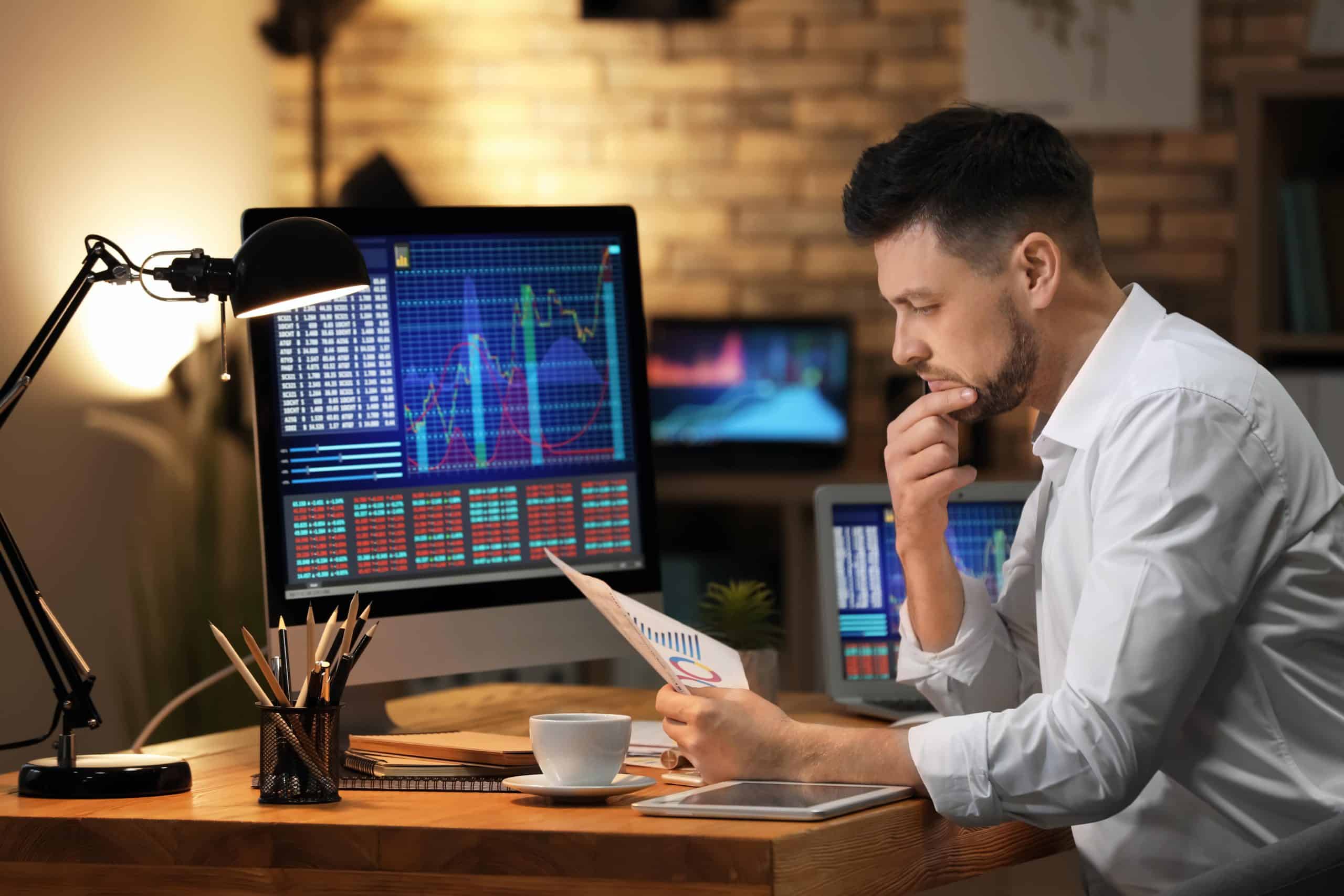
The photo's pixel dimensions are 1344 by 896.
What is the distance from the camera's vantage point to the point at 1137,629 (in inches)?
50.9

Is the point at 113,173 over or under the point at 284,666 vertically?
over

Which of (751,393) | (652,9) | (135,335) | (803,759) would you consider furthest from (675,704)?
(652,9)

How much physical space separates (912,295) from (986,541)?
23.4 inches

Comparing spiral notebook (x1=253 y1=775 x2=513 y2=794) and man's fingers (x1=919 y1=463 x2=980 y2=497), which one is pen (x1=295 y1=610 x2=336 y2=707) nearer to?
spiral notebook (x1=253 y1=775 x2=513 y2=794)

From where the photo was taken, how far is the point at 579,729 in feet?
4.51

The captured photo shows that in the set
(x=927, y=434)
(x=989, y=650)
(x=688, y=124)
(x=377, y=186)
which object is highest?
(x=688, y=124)

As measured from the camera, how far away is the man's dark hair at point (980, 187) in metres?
1.55

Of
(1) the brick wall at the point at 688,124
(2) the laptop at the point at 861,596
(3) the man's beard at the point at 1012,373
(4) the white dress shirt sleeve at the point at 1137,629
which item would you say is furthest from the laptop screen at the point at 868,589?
(1) the brick wall at the point at 688,124

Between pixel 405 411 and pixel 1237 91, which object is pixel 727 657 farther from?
pixel 1237 91

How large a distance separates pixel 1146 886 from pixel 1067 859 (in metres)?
1.33

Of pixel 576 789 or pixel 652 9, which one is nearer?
pixel 576 789

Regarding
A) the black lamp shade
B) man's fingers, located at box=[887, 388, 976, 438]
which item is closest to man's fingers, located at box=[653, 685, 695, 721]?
man's fingers, located at box=[887, 388, 976, 438]

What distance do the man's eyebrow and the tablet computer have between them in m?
0.48

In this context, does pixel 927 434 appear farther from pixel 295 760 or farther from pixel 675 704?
pixel 295 760
